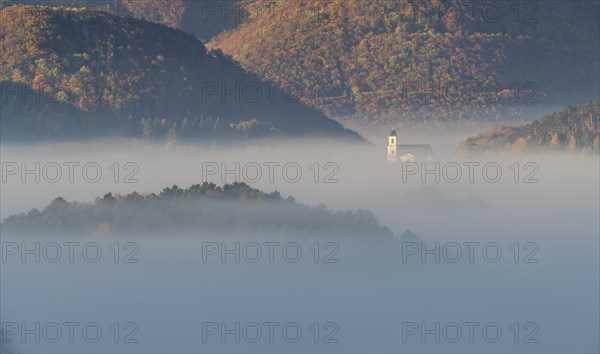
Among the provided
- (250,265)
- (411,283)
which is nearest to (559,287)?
(411,283)

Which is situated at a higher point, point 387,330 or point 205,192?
point 205,192

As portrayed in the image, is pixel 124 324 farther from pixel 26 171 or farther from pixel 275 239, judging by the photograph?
pixel 26 171

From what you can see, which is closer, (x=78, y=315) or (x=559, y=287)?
(x=78, y=315)

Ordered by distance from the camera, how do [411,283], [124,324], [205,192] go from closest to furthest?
[124,324], [205,192], [411,283]

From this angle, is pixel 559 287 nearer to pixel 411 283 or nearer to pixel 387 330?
pixel 411 283

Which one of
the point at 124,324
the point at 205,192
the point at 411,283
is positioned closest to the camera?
the point at 124,324

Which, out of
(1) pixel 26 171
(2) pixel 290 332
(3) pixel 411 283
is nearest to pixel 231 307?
(2) pixel 290 332
